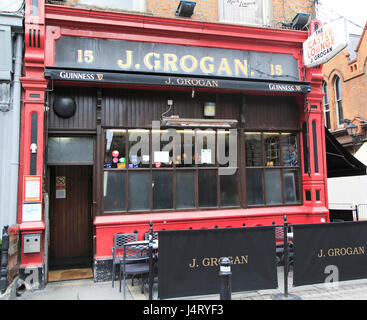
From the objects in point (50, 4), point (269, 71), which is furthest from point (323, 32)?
point (50, 4)

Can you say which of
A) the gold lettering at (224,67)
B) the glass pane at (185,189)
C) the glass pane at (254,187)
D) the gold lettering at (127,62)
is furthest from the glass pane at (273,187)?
the gold lettering at (127,62)

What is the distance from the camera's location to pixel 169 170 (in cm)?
782

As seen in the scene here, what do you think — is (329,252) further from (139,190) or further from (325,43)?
(325,43)

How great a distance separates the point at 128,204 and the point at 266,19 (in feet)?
20.9

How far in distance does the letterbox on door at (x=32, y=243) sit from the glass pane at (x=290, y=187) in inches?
241

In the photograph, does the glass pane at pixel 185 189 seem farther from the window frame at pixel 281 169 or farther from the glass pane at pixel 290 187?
the glass pane at pixel 290 187

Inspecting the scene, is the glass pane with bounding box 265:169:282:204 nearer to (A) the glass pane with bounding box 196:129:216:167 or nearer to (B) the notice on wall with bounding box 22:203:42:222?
(A) the glass pane with bounding box 196:129:216:167

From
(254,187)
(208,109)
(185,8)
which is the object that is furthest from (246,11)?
(254,187)

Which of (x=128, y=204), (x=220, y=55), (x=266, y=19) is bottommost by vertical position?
(x=128, y=204)

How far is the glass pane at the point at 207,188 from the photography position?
7.98 m

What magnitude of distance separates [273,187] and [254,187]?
57 centimetres
